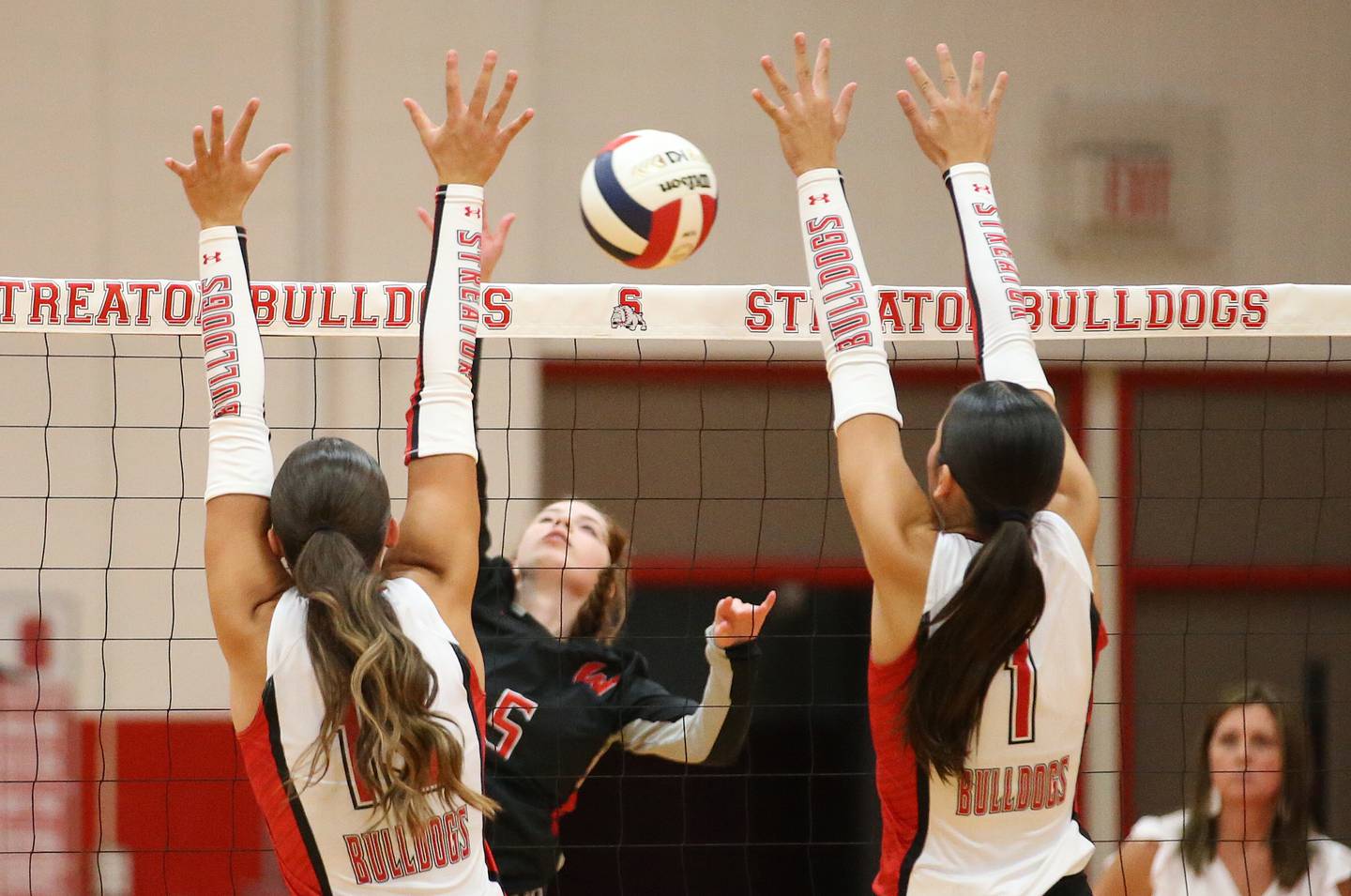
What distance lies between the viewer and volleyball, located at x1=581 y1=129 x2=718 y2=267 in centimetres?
294

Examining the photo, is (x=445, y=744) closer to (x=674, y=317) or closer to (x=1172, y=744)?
(x=674, y=317)

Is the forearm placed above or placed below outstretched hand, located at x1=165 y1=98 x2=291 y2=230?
below

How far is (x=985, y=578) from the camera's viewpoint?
2102 millimetres

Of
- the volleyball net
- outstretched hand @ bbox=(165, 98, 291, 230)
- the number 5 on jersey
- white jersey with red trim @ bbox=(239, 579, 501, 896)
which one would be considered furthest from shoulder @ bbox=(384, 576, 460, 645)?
the volleyball net

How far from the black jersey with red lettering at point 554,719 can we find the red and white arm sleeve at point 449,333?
1304 millimetres

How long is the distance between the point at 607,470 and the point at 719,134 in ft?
5.53

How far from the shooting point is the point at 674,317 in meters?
3.24

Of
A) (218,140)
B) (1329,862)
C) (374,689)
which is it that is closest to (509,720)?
(374,689)

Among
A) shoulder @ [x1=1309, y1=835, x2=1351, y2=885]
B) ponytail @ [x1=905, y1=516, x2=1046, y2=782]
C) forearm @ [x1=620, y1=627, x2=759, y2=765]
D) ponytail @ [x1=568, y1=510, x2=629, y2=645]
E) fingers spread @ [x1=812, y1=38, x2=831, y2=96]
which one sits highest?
fingers spread @ [x1=812, y1=38, x2=831, y2=96]

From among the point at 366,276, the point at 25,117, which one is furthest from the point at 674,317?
the point at 25,117

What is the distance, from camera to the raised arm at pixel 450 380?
7.41ft

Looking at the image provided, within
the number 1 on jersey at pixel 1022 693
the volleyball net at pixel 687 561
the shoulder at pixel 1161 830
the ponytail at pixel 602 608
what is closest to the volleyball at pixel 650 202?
the number 1 on jersey at pixel 1022 693

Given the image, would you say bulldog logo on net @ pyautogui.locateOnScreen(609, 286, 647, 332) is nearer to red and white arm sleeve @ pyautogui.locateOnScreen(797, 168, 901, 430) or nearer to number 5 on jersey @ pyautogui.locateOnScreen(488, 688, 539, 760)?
red and white arm sleeve @ pyautogui.locateOnScreen(797, 168, 901, 430)

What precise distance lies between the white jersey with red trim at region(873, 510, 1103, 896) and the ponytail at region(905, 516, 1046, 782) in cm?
4
